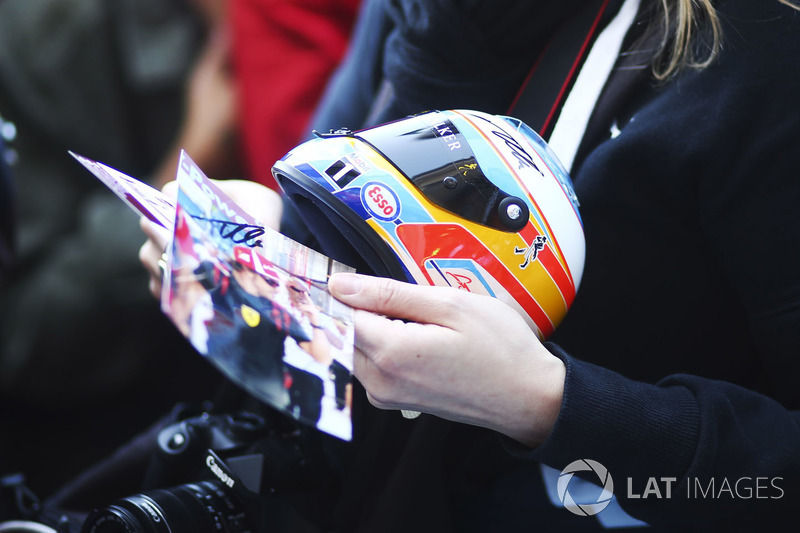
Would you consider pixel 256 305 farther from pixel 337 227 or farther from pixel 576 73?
pixel 576 73

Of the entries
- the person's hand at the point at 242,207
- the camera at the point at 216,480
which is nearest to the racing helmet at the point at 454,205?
the person's hand at the point at 242,207

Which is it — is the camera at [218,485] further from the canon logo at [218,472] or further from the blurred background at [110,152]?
the blurred background at [110,152]

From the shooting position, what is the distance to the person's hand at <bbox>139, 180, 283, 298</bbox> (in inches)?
30.6

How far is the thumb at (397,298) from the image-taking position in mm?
557

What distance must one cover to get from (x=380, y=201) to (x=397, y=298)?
10cm

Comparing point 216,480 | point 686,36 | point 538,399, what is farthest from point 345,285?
point 686,36

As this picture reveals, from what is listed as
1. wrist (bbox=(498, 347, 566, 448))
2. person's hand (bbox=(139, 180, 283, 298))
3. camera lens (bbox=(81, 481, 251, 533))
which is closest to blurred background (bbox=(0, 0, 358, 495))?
person's hand (bbox=(139, 180, 283, 298))

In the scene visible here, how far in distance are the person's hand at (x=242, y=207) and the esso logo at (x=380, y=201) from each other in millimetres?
192

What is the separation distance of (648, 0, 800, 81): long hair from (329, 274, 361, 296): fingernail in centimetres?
38

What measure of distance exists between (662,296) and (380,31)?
0.50 metres

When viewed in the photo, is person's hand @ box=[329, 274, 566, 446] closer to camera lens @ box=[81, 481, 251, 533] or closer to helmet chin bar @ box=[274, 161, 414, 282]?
helmet chin bar @ box=[274, 161, 414, 282]

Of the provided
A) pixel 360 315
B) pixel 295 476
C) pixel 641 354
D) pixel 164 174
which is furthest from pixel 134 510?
pixel 164 174

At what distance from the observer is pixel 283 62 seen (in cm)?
155

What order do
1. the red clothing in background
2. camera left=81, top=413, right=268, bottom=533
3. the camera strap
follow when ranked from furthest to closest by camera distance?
the red clothing in background, the camera strap, camera left=81, top=413, right=268, bottom=533
